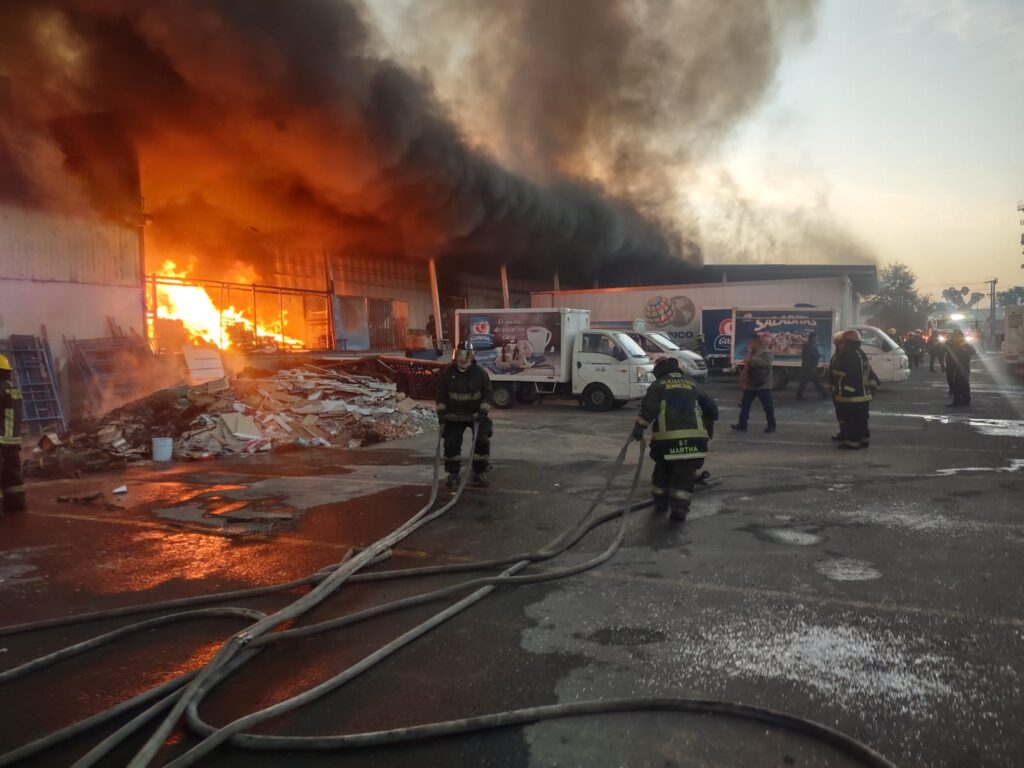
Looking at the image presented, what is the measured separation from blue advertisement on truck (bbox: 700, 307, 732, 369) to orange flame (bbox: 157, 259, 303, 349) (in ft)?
43.1

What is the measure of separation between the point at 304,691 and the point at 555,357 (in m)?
11.0

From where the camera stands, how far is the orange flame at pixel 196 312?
14.1 meters

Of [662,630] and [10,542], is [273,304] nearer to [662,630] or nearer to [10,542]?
[10,542]

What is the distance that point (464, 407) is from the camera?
6.87 metres

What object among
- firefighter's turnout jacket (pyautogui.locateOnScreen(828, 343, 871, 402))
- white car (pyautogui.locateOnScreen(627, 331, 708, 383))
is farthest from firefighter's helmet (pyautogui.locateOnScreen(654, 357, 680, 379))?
white car (pyautogui.locateOnScreen(627, 331, 708, 383))

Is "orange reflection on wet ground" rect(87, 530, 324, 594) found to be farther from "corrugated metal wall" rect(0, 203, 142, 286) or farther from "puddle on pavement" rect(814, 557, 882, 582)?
"corrugated metal wall" rect(0, 203, 142, 286)

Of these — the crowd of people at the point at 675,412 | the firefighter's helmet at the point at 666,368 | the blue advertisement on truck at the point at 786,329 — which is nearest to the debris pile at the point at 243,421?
the crowd of people at the point at 675,412

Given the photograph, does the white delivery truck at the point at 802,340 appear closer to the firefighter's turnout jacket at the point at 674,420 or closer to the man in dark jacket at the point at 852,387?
the man in dark jacket at the point at 852,387

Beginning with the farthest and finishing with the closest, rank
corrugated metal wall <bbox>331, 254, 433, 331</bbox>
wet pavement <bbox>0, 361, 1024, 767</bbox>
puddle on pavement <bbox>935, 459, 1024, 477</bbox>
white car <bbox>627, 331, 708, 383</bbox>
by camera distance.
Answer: corrugated metal wall <bbox>331, 254, 433, 331</bbox>, white car <bbox>627, 331, 708, 383</bbox>, puddle on pavement <bbox>935, 459, 1024, 477</bbox>, wet pavement <bbox>0, 361, 1024, 767</bbox>

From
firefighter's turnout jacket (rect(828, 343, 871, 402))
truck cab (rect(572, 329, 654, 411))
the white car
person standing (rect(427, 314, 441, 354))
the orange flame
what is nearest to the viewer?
firefighter's turnout jacket (rect(828, 343, 871, 402))

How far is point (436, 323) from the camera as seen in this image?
22375 mm

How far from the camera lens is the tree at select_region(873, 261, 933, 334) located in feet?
173

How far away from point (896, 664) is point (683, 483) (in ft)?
8.05

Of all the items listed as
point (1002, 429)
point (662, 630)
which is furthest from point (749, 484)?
point (1002, 429)
